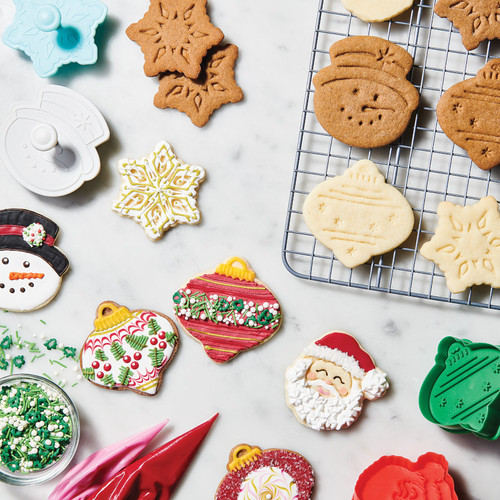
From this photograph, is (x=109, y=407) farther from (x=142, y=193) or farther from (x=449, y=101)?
(x=449, y=101)

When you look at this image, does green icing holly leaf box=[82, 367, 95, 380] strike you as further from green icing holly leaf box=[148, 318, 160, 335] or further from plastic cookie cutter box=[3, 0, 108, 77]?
plastic cookie cutter box=[3, 0, 108, 77]

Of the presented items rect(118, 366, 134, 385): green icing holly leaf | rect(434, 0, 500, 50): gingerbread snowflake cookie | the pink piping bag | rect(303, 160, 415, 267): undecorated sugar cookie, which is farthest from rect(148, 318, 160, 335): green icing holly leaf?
rect(434, 0, 500, 50): gingerbread snowflake cookie

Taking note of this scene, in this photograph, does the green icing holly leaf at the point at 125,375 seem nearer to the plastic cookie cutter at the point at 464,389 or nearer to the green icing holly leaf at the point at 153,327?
the green icing holly leaf at the point at 153,327

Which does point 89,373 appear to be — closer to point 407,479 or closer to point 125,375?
point 125,375

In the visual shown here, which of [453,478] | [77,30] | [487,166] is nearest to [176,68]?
[77,30]

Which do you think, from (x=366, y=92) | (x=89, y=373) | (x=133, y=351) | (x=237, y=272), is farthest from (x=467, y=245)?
(x=89, y=373)

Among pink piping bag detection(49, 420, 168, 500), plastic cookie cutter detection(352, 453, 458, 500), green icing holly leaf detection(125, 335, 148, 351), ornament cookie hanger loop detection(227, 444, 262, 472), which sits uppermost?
green icing holly leaf detection(125, 335, 148, 351)
